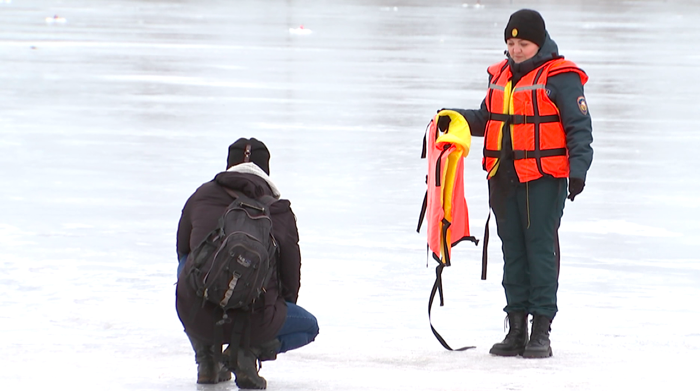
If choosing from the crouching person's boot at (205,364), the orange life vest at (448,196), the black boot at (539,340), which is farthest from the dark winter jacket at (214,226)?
the black boot at (539,340)

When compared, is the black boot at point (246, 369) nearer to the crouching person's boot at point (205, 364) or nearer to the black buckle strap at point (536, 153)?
the crouching person's boot at point (205, 364)

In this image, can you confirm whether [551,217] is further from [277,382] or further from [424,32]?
[424,32]

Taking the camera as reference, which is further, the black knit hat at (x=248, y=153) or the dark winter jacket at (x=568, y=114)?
the dark winter jacket at (x=568, y=114)

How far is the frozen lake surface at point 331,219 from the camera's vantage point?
15.3ft

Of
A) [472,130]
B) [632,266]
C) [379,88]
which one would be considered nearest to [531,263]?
[472,130]

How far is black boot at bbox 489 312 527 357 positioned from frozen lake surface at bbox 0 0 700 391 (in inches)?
3.5

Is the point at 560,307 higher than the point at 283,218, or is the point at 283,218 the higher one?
the point at 283,218

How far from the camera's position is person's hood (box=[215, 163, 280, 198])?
4.04 meters

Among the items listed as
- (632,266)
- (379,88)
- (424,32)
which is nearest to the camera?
(632,266)

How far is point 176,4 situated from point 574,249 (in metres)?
37.5

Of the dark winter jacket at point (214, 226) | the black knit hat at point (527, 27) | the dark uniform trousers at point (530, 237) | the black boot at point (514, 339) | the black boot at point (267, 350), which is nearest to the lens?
the dark winter jacket at point (214, 226)

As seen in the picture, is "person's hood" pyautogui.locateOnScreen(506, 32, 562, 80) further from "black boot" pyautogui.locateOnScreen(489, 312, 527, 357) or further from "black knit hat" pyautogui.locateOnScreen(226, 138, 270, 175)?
"black knit hat" pyautogui.locateOnScreen(226, 138, 270, 175)

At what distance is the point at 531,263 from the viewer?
15.9ft

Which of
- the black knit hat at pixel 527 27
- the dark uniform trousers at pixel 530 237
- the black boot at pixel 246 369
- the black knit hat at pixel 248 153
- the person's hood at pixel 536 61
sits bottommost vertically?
the black boot at pixel 246 369
